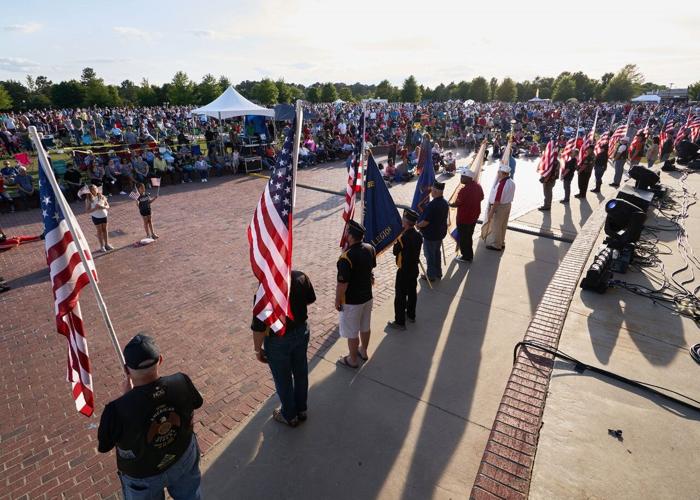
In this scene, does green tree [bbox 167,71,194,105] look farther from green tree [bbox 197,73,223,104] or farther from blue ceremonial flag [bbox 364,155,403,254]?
blue ceremonial flag [bbox 364,155,403,254]

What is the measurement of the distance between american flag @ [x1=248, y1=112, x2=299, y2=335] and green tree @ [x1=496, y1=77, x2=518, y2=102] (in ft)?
289

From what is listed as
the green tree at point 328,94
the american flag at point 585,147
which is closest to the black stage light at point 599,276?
the american flag at point 585,147

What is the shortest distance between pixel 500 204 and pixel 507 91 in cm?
8316

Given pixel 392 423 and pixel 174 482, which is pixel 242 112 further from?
pixel 174 482

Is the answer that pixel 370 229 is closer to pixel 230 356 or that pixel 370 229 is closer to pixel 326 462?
pixel 230 356

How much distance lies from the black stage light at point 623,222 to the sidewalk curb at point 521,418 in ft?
5.15

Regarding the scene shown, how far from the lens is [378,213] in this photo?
659 cm

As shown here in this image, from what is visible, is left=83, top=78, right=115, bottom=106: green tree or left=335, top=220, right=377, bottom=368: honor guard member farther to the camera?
left=83, top=78, right=115, bottom=106: green tree

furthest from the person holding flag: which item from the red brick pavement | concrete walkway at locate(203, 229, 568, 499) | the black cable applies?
the black cable

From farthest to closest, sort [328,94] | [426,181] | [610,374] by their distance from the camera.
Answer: [328,94]
[426,181]
[610,374]

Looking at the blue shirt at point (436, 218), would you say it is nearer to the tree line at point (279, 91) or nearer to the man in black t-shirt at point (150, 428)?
the man in black t-shirt at point (150, 428)

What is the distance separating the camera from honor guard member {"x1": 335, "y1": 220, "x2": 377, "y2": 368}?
178 inches

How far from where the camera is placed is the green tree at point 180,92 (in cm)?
5072

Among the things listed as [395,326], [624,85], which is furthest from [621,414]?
[624,85]
